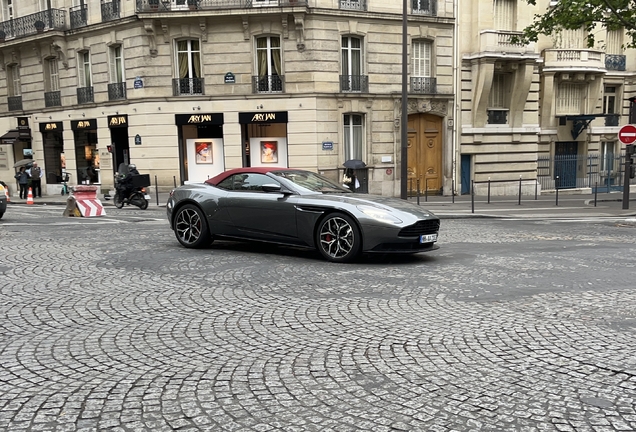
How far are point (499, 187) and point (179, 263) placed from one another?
2278cm

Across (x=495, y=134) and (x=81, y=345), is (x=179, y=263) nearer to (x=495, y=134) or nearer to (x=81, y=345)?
(x=81, y=345)

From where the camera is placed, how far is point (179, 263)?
7953 millimetres

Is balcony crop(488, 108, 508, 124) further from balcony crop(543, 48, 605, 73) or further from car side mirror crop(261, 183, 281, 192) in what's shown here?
car side mirror crop(261, 183, 281, 192)

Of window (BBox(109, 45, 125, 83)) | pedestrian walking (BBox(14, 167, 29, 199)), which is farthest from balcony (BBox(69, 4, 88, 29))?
pedestrian walking (BBox(14, 167, 29, 199))

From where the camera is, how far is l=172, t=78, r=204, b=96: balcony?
2420 cm

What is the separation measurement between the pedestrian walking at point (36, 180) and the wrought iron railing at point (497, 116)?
74.5 feet

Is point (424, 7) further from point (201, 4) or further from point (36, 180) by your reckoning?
point (36, 180)

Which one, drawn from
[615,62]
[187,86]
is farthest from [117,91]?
[615,62]

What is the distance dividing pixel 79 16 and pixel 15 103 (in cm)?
739

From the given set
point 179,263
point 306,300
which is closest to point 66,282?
point 179,263

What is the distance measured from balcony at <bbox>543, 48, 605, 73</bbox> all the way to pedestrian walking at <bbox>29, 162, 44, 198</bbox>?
2637 cm

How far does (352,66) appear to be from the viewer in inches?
967

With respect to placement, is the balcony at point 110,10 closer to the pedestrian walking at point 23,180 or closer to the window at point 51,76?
the window at point 51,76

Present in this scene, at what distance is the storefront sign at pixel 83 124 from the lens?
26453mm
